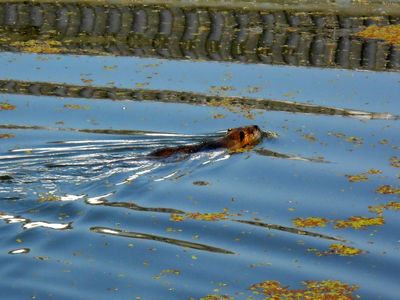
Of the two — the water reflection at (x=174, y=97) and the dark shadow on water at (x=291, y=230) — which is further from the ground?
the water reflection at (x=174, y=97)

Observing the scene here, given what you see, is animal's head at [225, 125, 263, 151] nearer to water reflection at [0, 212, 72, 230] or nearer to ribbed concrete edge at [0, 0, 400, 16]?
water reflection at [0, 212, 72, 230]

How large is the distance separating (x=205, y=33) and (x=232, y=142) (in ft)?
12.8

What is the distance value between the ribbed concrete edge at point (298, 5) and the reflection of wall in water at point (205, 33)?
0.61 ft

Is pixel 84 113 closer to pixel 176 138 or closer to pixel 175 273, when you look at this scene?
pixel 176 138

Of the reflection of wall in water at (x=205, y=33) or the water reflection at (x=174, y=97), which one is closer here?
the water reflection at (x=174, y=97)

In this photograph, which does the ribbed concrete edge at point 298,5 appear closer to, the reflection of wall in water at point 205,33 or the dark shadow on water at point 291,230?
the reflection of wall in water at point 205,33

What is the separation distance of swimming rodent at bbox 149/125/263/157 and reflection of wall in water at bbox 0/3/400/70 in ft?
8.81

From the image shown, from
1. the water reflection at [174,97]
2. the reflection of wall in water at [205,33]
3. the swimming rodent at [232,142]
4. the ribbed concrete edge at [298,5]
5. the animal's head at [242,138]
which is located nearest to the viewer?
the swimming rodent at [232,142]

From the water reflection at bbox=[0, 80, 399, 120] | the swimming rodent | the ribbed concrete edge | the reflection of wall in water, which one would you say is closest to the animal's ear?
the swimming rodent

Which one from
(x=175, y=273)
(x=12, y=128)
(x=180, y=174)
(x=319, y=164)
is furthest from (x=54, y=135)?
(x=175, y=273)

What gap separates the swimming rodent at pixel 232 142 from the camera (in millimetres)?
10297

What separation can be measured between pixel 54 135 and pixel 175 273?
3211 mm

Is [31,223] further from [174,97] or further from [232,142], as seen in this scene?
[174,97]

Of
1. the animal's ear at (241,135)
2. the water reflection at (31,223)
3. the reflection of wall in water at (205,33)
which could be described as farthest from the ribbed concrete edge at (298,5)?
the water reflection at (31,223)
